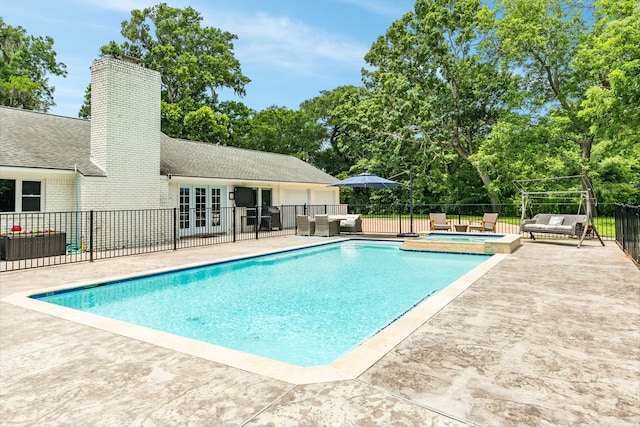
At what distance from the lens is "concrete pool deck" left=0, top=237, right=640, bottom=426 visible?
2369 millimetres

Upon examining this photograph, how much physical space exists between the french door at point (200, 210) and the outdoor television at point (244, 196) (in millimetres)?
696

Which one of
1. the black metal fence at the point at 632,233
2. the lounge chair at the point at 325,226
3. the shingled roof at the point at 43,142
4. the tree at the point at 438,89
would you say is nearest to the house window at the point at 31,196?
the shingled roof at the point at 43,142

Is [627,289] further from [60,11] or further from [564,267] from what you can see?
[60,11]

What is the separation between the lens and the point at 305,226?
16.0 metres

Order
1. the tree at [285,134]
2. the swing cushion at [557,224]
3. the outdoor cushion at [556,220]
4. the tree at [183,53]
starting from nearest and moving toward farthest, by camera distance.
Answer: the swing cushion at [557,224], the outdoor cushion at [556,220], the tree at [183,53], the tree at [285,134]

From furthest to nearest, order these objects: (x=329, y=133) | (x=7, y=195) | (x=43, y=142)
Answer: (x=329, y=133), (x=43, y=142), (x=7, y=195)

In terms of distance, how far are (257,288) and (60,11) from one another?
15382mm

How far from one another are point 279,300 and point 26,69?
1462 inches

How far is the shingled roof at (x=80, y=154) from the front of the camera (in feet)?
36.7

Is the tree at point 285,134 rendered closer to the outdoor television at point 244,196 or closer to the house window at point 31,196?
the outdoor television at point 244,196

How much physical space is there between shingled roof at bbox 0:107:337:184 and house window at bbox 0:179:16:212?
Answer: 0.96m

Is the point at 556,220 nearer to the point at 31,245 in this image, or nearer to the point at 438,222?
the point at 438,222

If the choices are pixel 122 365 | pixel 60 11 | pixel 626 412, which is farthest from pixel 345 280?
pixel 60 11

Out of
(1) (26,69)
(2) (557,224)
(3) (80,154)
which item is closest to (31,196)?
(3) (80,154)
